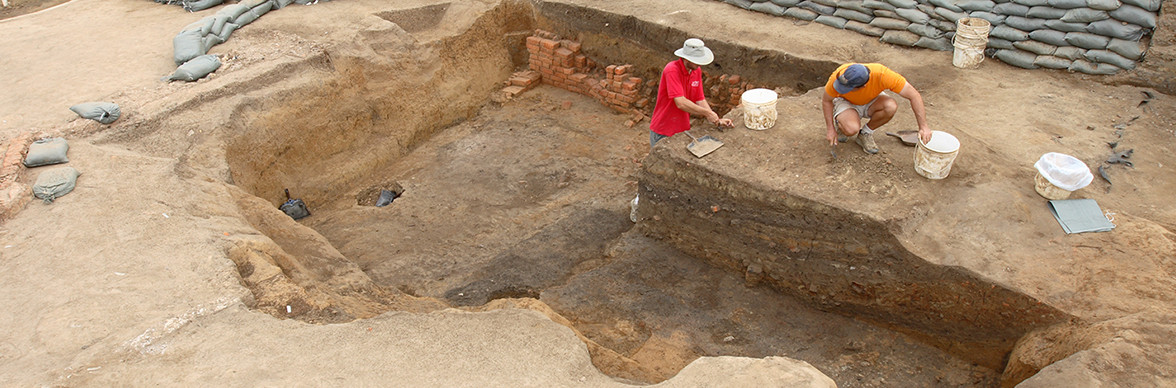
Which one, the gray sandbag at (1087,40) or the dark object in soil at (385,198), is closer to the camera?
the gray sandbag at (1087,40)

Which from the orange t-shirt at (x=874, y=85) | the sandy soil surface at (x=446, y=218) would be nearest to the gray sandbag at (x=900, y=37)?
the sandy soil surface at (x=446, y=218)

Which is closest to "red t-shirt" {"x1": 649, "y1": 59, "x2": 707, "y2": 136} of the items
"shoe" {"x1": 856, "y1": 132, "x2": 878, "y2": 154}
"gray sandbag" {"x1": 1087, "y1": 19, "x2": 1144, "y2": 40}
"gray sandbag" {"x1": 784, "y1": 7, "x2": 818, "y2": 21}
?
"shoe" {"x1": 856, "y1": 132, "x2": 878, "y2": 154}

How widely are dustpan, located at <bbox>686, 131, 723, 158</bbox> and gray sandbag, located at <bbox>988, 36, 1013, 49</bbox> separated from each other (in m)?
3.14

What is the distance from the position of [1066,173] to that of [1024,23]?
2.44 m

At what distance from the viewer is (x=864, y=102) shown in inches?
194

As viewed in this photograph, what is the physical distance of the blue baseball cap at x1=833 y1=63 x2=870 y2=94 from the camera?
A: 15.0 ft

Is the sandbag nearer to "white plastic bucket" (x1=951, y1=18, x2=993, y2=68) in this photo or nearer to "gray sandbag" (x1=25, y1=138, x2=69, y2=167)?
"gray sandbag" (x1=25, y1=138, x2=69, y2=167)

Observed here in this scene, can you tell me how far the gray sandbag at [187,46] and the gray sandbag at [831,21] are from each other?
6.32 m

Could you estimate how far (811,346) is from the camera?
457cm

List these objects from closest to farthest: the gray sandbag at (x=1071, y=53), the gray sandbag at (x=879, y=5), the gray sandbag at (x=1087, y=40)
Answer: the gray sandbag at (x=1087, y=40) → the gray sandbag at (x=1071, y=53) → the gray sandbag at (x=879, y=5)

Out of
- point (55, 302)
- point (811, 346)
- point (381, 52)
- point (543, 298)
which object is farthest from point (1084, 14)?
point (55, 302)

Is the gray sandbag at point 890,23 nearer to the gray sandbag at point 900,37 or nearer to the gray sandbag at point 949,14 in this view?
the gray sandbag at point 900,37

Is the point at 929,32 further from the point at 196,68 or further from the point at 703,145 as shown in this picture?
the point at 196,68

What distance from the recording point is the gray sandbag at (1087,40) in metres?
5.86
